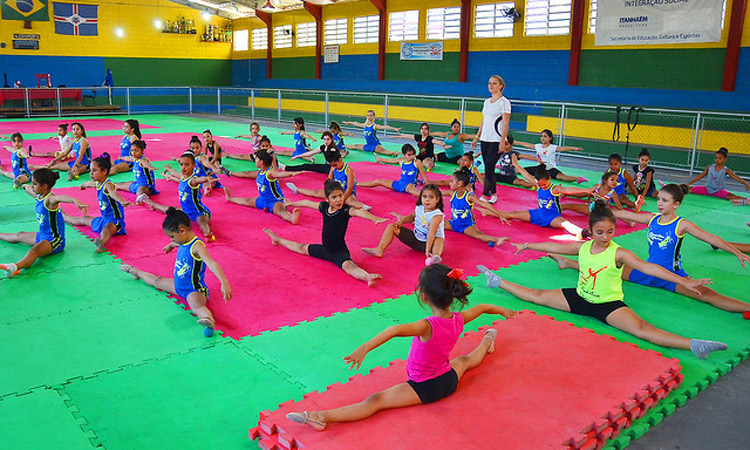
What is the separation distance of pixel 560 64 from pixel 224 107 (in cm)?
2118

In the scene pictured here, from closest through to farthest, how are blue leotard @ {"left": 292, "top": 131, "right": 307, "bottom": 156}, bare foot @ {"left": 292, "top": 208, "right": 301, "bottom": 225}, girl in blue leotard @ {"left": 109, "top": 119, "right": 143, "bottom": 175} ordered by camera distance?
1. bare foot @ {"left": 292, "top": 208, "right": 301, "bottom": 225}
2. girl in blue leotard @ {"left": 109, "top": 119, "right": 143, "bottom": 175}
3. blue leotard @ {"left": 292, "top": 131, "right": 307, "bottom": 156}

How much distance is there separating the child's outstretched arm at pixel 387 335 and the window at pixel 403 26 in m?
24.4

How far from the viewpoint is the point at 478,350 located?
5.04 m

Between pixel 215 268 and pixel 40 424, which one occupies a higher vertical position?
pixel 215 268

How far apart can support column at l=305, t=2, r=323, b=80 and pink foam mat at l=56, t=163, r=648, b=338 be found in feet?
68.5

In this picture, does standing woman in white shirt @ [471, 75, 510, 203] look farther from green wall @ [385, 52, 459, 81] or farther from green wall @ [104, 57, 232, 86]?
green wall @ [104, 57, 232, 86]

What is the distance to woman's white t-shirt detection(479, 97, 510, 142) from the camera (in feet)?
36.3

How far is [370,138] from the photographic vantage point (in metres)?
18.0

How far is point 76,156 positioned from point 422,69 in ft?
54.7

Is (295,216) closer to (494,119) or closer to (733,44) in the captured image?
(494,119)

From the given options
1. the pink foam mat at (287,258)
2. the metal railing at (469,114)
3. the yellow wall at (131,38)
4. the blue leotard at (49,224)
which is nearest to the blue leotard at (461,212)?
the pink foam mat at (287,258)

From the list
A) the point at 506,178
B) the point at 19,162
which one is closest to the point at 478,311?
the point at 506,178

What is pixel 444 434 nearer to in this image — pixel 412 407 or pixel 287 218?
pixel 412 407

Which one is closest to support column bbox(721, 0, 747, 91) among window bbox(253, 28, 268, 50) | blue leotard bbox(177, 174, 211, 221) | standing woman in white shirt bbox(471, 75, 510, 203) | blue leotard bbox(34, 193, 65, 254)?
standing woman in white shirt bbox(471, 75, 510, 203)
